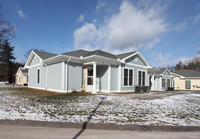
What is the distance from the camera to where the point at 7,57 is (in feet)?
→ 128

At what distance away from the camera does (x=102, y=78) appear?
1215cm

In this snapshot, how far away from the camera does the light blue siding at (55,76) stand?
10.9 metres

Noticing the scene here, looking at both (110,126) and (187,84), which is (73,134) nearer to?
(110,126)

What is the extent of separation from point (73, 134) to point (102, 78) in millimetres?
9067

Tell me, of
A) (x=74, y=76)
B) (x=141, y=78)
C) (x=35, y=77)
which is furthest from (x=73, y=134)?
(x=35, y=77)

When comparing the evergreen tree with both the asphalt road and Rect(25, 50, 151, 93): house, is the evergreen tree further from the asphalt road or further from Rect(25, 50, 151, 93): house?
the asphalt road

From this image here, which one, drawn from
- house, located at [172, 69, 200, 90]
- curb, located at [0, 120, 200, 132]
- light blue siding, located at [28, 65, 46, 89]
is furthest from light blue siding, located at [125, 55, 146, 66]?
house, located at [172, 69, 200, 90]

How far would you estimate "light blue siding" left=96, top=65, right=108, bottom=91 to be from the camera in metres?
11.9

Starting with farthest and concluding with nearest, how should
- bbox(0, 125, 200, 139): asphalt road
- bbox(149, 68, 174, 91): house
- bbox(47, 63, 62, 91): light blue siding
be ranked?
1. bbox(149, 68, 174, 91): house
2. bbox(47, 63, 62, 91): light blue siding
3. bbox(0, 125, 200, 139): asphalt road

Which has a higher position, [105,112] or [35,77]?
[35,77]

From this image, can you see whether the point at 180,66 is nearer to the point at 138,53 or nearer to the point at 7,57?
the point at 138,53

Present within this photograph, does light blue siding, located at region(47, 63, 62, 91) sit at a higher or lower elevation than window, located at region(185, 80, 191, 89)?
higher

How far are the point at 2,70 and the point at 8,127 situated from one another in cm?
4242

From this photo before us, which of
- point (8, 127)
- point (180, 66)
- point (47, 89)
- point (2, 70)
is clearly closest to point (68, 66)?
point (47, 89)
